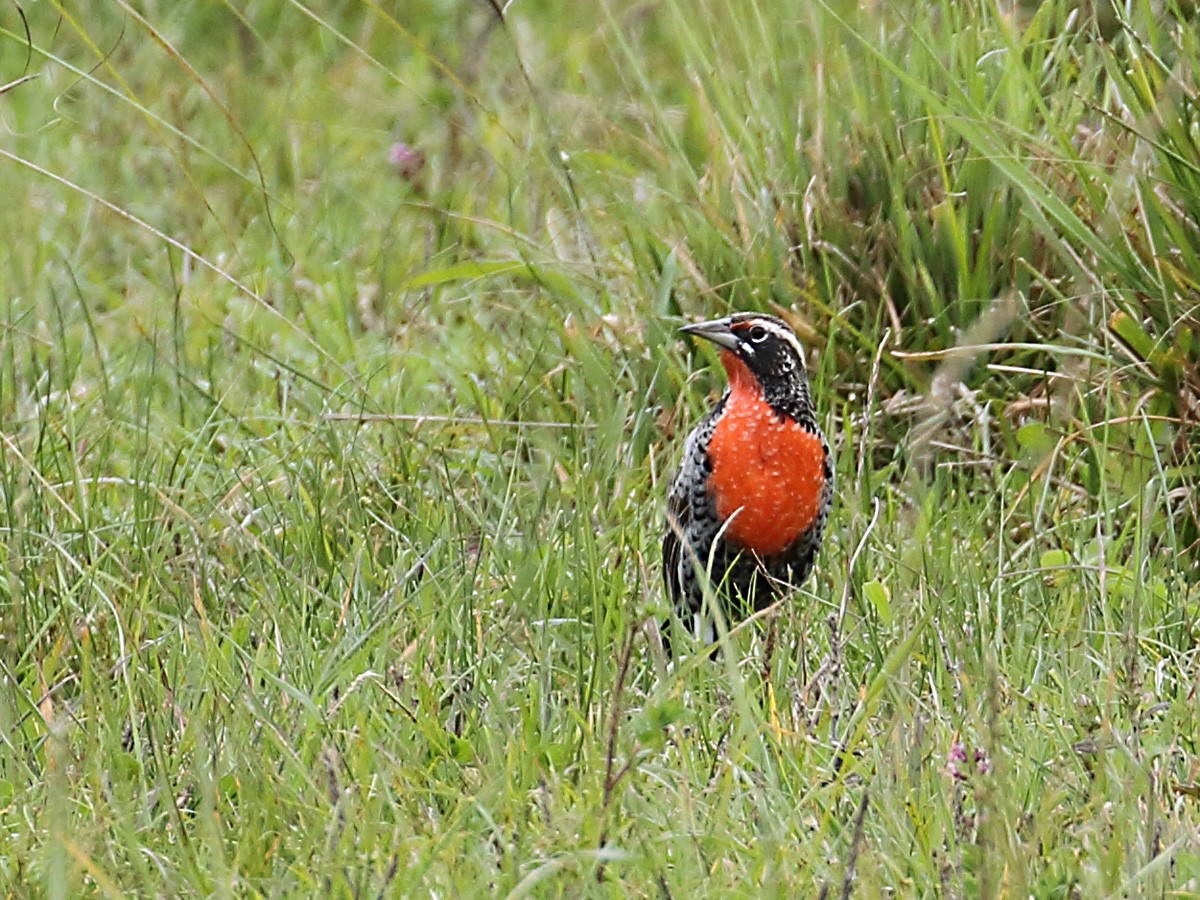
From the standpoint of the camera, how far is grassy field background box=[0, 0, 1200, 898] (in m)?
3.07

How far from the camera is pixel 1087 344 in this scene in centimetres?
480

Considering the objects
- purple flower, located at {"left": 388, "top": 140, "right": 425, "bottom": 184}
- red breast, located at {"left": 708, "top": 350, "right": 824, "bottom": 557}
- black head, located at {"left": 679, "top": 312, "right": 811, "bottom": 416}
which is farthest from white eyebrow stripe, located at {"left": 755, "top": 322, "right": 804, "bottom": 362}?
purple flower, located at {"left": 388, "top": 140, "right": 425, "bottom": 184}

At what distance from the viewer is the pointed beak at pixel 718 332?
485 cm

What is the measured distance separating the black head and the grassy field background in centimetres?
22

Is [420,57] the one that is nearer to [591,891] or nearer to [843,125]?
[843,125]

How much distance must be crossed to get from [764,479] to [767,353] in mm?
332

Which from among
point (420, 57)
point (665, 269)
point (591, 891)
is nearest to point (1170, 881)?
point (591, 891)

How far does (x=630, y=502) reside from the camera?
16.4ft

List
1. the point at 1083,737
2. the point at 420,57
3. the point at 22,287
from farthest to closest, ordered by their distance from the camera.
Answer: the point at 420,57
the point at 22,287
the point at 1083,737

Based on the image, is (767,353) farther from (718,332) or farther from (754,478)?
(754,478)

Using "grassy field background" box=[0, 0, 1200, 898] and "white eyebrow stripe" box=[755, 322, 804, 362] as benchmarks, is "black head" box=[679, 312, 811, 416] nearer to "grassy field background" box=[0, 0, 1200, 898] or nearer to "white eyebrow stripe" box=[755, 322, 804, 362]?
"white eyebrow stripe" box=[755, 322, 804, 362]

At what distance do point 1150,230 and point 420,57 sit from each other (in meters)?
4.80

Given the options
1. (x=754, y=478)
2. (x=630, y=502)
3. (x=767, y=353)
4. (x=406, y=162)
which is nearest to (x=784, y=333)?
(x=767, y=353)

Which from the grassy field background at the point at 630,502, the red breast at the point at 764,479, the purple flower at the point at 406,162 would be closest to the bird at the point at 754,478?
the red breast at the point at 764,479
